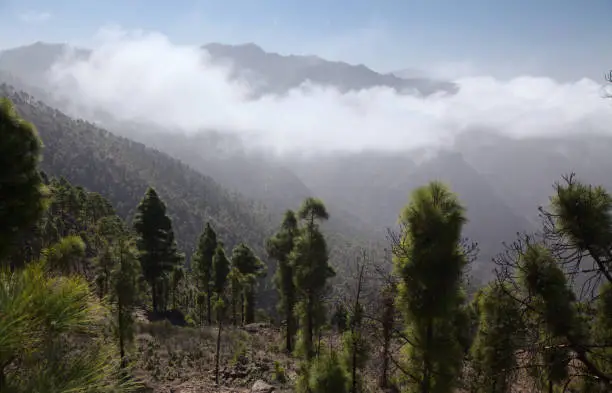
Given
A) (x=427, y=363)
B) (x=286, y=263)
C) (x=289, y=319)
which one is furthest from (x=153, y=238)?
(x=427, y=363)

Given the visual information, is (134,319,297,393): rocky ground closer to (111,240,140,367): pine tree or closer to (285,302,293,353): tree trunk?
(285,302,293,353): tree trunk

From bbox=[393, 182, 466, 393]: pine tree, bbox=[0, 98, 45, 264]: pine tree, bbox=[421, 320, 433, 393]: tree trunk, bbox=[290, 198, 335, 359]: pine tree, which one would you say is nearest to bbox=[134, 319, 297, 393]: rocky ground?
bbox=[290, 198, 335, 359]: pine tree

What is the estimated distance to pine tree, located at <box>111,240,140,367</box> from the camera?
15.4 m

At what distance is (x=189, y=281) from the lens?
66.1m

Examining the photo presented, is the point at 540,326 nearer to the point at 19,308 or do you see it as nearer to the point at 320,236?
the point at 19,308

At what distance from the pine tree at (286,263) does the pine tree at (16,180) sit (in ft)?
53.7

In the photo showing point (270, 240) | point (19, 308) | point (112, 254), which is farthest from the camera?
point (270, 240)

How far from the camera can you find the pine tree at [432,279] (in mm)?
9438

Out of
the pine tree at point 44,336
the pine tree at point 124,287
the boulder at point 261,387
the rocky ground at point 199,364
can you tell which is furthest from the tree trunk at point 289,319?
the pine tree at point 44,336

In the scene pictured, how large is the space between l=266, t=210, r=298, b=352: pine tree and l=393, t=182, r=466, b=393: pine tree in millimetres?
14966

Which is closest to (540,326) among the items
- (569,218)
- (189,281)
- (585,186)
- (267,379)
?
(569,218)

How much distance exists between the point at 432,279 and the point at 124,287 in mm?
11618

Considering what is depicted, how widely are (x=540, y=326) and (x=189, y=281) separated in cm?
6460

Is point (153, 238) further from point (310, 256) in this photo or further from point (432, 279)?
point (432, 279)
